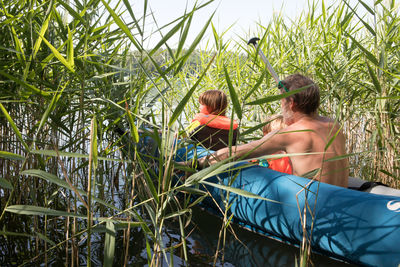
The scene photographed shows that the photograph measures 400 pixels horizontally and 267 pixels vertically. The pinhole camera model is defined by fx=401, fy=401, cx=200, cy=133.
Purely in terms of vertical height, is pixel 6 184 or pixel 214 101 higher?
pixel 214 101

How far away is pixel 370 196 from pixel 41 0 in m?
1.90

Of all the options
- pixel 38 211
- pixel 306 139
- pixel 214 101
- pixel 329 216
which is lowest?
pixel 329 216

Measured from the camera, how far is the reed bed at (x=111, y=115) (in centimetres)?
135

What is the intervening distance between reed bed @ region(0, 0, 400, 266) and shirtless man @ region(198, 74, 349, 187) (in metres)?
0.16

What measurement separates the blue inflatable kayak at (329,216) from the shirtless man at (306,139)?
0.59 ft

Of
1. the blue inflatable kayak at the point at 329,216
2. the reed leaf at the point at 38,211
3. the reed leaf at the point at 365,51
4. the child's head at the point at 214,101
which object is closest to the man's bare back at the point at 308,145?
the blue inflatable kayak at the point at 329,216

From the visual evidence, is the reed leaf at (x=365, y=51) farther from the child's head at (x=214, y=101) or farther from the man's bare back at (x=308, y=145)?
the child's head at (x=214, y=101)

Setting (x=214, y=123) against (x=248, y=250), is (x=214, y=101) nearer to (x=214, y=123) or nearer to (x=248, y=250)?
(x=214, y=123)

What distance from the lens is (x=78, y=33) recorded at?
2.22 m

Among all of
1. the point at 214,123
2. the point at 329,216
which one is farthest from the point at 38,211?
the point at 214,123

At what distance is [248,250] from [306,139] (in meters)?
0.72

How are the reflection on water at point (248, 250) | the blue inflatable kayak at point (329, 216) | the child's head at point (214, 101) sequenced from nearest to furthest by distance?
1. the blue inflatable kayak at point (329, 216)
2. the reflection on water at point (248, 250)
3. the child's head at point (214, 101)

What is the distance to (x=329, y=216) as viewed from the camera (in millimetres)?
1926

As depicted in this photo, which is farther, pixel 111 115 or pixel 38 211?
pixel 111 115
